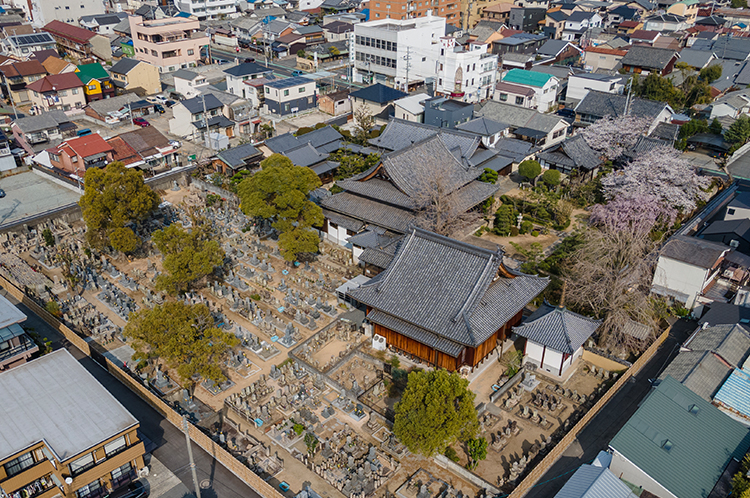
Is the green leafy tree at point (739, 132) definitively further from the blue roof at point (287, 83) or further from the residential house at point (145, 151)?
the residential house at point (145, 151)

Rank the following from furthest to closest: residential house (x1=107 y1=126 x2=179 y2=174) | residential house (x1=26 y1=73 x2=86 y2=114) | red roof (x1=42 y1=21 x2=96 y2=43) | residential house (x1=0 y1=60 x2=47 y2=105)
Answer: red roof (x1=42 y1=21 x2=96 y2=43), residential house (x1=0 y1=60 x2=47 y2=105), residential house (x1=26 y1=73 x2=86 y2=114), residential house (x1=107 y1=126 x2=179 y2=174)

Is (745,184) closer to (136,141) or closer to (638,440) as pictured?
(638,440)

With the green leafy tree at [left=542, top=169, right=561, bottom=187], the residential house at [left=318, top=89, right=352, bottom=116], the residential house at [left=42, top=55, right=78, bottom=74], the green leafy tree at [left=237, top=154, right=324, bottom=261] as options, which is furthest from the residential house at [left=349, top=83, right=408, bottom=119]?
the residential house at [left=42, top=55, right=78, bottom=74]

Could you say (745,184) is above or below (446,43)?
below

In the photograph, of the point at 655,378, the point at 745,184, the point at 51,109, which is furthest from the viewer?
the point at 51,109

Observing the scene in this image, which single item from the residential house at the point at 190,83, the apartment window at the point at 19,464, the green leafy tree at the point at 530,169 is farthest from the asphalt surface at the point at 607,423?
the residential house at the point at 190,83

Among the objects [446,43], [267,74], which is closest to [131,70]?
[267,74]

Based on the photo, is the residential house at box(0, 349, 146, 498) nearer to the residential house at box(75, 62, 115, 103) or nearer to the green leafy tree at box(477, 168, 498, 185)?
the green leafy tree at box(477, 168, 498, 185)
